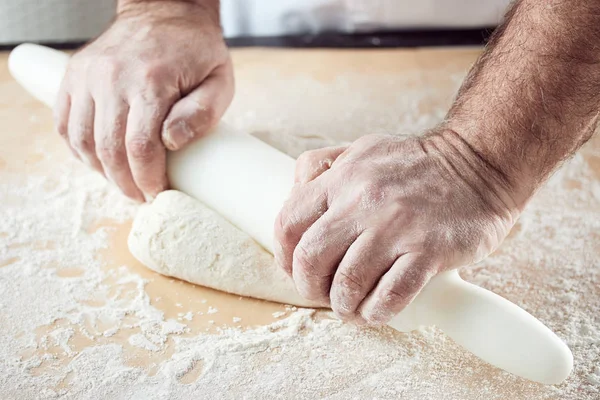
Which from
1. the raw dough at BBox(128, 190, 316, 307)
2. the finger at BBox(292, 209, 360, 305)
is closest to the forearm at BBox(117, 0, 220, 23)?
the raw dough at BBox(128, 190, 316, 307)

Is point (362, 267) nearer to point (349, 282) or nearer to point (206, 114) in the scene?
point (349, 282)

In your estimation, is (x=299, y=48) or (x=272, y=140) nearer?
(x=272, y=140)

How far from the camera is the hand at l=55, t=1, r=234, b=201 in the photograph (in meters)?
1.74

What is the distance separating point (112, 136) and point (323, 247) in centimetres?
72

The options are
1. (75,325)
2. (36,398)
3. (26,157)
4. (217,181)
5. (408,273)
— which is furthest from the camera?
(26,157)

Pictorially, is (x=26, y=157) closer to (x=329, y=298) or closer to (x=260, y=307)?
(x=260, y=307)

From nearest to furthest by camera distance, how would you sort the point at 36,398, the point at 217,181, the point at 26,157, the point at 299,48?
1. the point at 36,398
2. the point at 217,181
3. the point at 26,157
4. the point at 299,48

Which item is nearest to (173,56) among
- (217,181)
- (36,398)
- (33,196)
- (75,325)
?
(217,181)

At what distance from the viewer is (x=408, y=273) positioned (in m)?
1.25

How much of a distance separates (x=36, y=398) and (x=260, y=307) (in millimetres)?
505

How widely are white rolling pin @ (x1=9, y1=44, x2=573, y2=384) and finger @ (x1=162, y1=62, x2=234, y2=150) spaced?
4 centimetres

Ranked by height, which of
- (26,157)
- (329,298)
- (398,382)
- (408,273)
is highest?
(408,273)

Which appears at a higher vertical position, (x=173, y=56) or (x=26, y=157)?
(x=173, y=56)

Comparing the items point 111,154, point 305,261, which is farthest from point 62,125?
point 305,261
